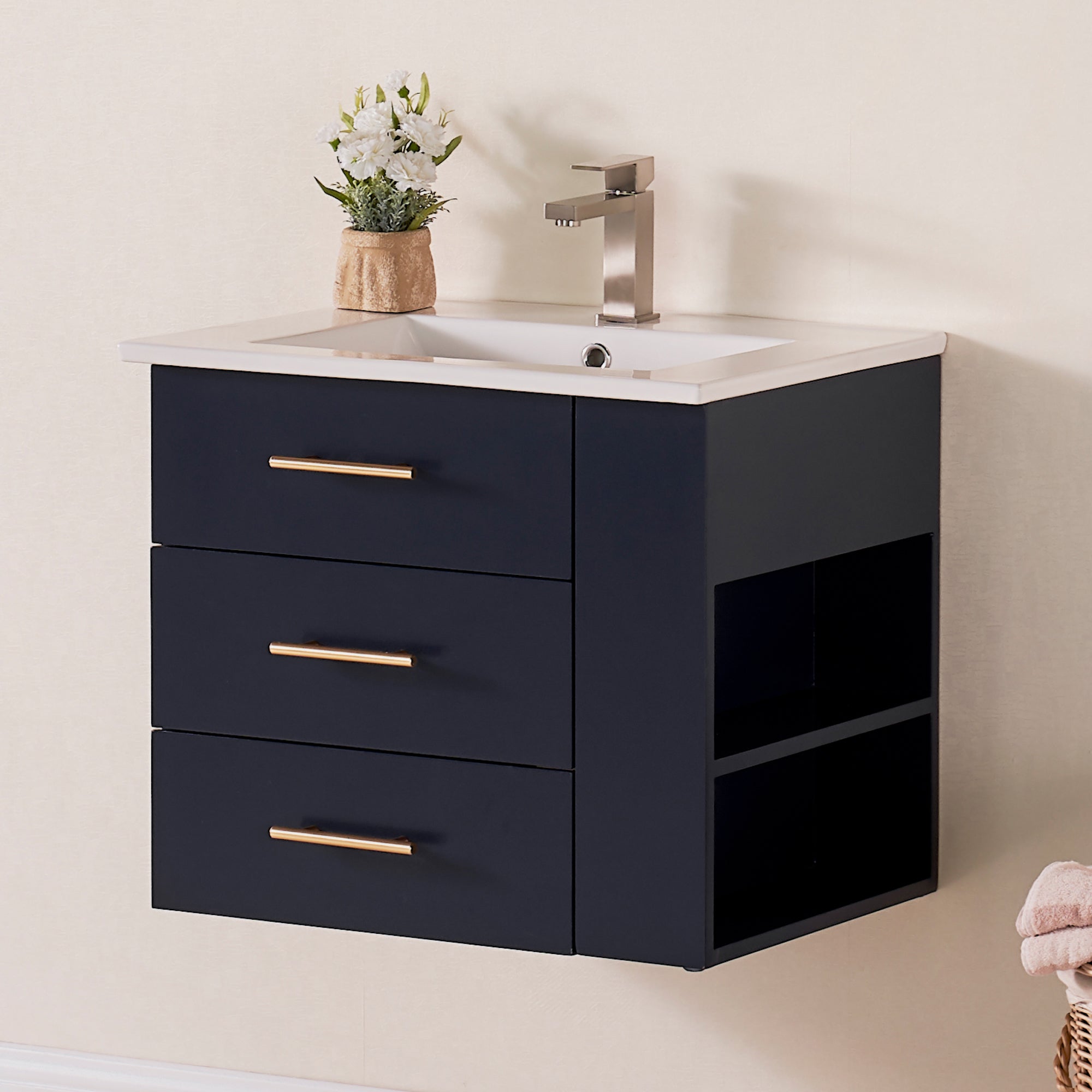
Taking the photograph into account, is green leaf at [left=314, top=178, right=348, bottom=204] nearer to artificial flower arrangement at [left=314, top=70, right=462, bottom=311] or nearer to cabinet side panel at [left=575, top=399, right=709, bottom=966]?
artificial flower arrangement at [left=314, top=70, right=462, bottom=311]

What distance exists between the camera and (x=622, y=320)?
2092 mm

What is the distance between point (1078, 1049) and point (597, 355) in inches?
34.2

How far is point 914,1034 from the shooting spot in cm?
219

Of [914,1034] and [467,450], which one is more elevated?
[467,450]

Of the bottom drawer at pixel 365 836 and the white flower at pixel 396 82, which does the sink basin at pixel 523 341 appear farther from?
the bottom drawer at pixel 365 836

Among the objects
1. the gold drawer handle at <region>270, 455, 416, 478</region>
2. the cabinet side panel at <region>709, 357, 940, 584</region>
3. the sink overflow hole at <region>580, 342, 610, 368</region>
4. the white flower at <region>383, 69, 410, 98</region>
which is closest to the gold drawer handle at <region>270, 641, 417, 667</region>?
the gold drawer handle at <region>270, 455, 416, 478</region>

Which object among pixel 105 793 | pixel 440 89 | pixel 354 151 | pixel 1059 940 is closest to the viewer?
pixel 1059 940

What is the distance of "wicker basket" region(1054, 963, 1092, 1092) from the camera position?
1718mm

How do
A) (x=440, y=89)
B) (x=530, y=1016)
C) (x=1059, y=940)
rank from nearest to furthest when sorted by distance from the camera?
(x=1059, y=940)
(x=440, y=89)
(x=530, y=1016)

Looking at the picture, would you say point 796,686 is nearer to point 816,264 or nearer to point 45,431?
point 816,264

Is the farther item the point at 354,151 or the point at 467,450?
the point at 354,151

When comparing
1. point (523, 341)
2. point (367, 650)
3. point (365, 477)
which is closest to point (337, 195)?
point (523, 341)

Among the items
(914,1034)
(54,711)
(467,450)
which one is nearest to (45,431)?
(54,711)

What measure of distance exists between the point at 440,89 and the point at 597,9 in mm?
211
